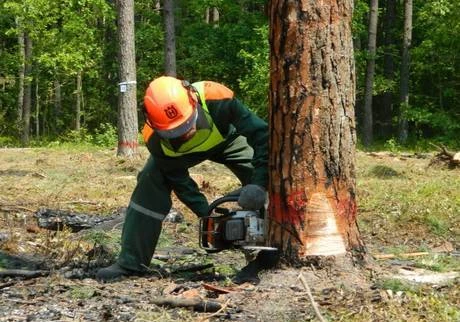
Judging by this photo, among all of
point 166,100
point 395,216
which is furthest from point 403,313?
point 395,216

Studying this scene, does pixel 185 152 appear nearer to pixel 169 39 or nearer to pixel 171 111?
pixel 171 111

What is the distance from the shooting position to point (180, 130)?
448cm

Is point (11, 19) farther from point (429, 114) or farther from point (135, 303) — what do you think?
point (135, 303)

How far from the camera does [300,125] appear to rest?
3.98 metres

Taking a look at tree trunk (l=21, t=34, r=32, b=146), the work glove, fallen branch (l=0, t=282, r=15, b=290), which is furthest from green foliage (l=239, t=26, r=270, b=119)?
fallen branch (l=0, t=282, r=15, b=290)

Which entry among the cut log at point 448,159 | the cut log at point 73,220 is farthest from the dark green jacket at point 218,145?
the cut log at point 448,159

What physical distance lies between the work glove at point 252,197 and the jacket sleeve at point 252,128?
→ 11 cm

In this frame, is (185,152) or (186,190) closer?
(185,152)

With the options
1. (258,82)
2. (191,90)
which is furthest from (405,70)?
(191,90)

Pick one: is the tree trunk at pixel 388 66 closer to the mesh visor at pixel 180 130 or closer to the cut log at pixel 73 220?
the cut log at pixel 73 220

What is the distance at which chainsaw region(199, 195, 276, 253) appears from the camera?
4.33 meters

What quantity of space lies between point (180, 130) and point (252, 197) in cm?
64

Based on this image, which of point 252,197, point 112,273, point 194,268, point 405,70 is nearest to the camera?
point 252,197

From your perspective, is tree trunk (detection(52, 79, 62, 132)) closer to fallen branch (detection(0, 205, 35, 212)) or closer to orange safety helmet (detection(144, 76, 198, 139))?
fallen branch (detection(0, 205, 35, 212))
